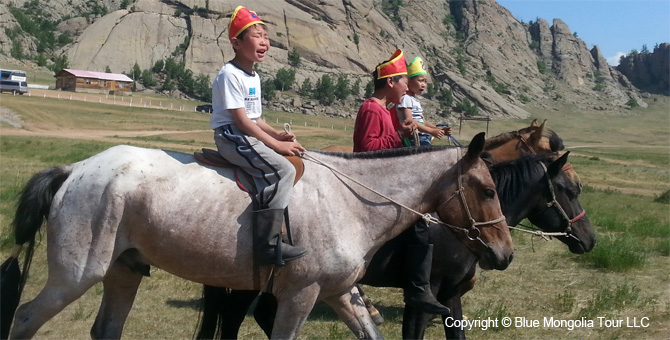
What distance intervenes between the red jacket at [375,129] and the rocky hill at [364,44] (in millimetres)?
101335

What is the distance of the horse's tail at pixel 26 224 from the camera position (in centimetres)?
469

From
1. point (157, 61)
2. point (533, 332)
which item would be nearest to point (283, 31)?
point (157, 61)

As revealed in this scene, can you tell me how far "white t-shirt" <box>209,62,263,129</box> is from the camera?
454 centimetres

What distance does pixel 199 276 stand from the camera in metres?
4.60

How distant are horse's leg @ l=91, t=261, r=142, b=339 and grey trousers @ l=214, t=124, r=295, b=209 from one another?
52.6 inches

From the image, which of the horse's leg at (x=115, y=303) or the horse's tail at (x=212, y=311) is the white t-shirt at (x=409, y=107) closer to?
the horse's tail at (x=212, y=311)

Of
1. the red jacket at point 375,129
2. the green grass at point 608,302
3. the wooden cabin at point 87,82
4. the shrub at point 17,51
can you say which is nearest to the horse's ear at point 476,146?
the red jacket at point 375,129

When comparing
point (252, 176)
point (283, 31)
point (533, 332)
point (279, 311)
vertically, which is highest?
point (283, 31)

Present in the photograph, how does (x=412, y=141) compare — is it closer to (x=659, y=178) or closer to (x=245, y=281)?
(x=245, y=281)

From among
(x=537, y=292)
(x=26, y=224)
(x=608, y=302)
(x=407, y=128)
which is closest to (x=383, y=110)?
(x=407, y=128)

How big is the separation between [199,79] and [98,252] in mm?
108918

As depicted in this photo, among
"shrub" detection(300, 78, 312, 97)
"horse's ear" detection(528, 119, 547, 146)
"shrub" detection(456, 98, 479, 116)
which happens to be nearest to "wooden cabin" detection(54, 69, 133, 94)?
"shrub" detection(300, 78, 312, 97)

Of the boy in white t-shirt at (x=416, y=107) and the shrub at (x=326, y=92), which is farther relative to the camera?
the shrub at (x=326, y=92)

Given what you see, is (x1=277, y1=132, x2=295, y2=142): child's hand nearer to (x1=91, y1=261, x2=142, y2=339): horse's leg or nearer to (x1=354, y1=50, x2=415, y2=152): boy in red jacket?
(x1=354, y1=50, x2=415, y2=152): boy in red jacket
